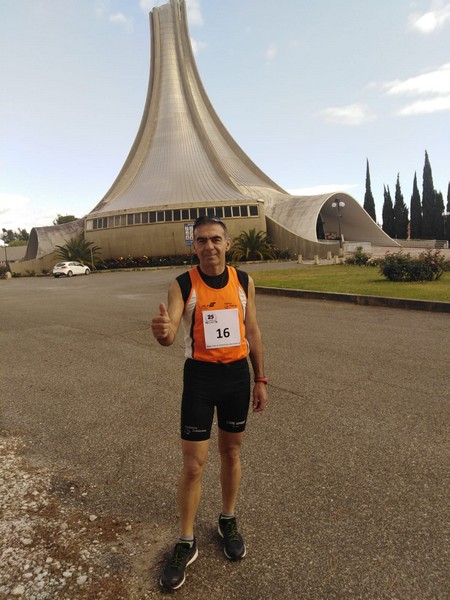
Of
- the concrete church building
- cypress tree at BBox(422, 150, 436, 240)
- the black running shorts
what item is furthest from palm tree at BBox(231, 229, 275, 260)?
the black running shorts

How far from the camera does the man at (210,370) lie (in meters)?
2.40

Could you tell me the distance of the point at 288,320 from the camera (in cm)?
971

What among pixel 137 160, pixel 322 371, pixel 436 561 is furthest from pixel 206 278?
pixel 137 160

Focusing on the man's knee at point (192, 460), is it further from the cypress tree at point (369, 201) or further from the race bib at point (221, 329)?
the cypress tree at point (369, 201)

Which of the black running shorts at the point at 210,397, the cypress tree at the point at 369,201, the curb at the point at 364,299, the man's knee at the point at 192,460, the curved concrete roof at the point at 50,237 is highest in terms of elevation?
the cypress tree at the point at 369,201

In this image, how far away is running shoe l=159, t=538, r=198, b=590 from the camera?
217cm

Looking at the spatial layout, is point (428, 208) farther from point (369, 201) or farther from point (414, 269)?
point (414, 269)

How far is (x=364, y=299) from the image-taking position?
11336mm

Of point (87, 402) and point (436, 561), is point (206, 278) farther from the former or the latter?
point (87, 402)

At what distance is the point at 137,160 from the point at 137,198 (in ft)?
32.2

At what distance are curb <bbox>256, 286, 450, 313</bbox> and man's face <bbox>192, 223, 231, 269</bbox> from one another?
8765 millimetres

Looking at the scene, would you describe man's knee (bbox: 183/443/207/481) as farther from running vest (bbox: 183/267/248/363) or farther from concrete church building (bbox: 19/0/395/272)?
concrete church building (bbox: 19/0/395/272)

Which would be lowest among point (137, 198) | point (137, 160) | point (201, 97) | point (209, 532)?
point (209, 532)

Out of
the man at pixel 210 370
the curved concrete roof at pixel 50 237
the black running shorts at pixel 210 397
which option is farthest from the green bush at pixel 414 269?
the curved concrete roof at pixel 50 237
